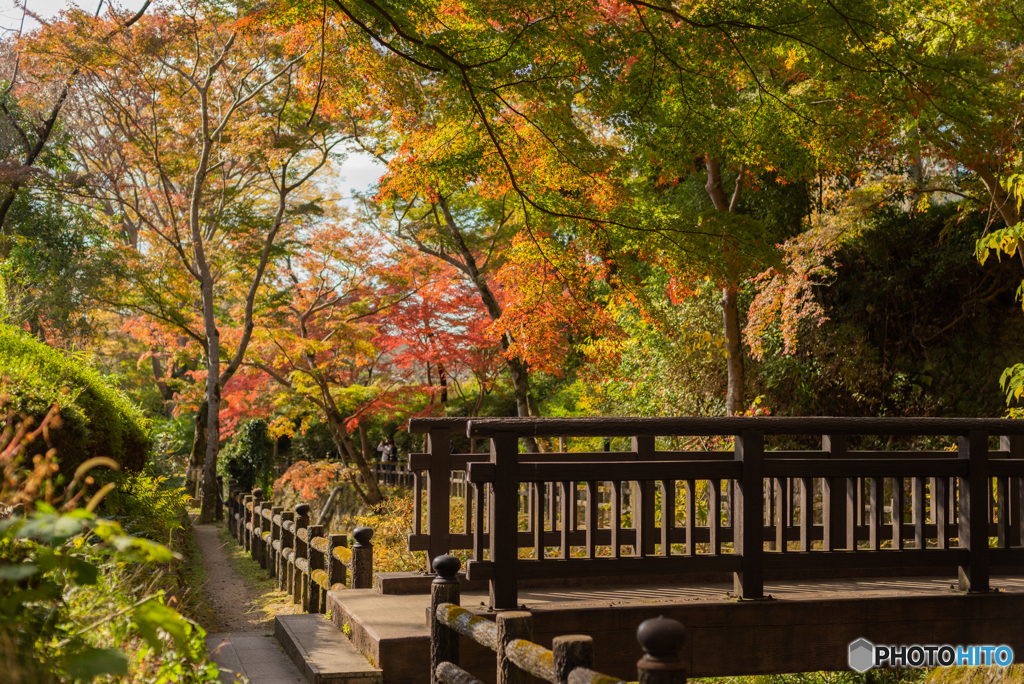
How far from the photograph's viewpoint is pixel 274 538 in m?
10.6

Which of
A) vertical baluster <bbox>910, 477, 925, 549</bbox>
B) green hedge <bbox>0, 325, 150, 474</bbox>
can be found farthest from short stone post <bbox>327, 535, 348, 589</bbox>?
vertical baluster <bbox>910, 477, 925, 549</bbox>

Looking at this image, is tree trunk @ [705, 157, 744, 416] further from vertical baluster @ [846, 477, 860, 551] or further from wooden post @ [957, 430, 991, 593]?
wooden post @ [957, 430, 991, 593]

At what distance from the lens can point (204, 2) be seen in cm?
1365

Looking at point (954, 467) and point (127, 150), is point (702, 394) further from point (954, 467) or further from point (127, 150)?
point (127, 150)

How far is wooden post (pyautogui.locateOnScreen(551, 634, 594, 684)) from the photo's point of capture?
2.61 m

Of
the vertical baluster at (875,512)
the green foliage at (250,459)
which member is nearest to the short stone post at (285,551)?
the vertical baluster at (875,512)

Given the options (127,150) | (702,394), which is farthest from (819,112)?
(127,150)

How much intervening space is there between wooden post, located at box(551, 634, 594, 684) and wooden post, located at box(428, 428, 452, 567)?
269 centimetres

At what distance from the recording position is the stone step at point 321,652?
419 centimetres

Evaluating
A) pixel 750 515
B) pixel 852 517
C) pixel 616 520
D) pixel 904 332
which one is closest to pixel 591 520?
pixel 616 520

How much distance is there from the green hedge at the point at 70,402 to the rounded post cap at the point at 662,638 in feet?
14.2

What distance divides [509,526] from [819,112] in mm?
7479

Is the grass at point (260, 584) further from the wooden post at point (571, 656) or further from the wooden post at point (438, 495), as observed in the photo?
the wooden post at point (571, 656)

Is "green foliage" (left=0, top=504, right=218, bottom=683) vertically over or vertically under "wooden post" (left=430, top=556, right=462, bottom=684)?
over
